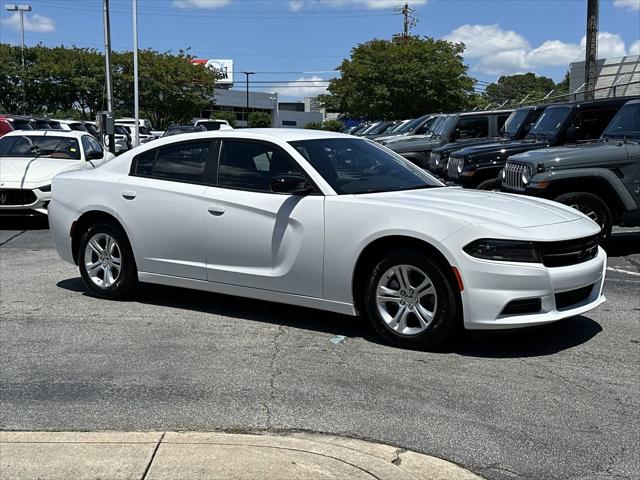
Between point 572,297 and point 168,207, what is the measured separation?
11.2 feet

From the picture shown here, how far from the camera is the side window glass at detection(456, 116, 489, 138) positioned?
668 inches

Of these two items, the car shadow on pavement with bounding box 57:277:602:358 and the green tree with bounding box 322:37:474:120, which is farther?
the green tree with bounding box 322:37:474:120

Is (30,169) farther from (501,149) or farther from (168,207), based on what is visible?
(501,149)

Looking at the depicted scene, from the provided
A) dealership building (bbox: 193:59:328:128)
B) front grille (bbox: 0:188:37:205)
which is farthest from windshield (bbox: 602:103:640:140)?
dealership building (bbox: 193:59:328:128)

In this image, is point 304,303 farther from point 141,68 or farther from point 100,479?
point 141,68

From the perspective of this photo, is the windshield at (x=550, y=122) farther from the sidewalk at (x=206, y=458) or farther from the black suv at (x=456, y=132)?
the sidewalk at (x=206, y=458)

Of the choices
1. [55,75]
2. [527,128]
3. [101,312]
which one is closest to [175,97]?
[55,75]

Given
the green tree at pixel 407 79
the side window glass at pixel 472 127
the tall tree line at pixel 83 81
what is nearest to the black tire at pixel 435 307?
the side window glass at pixel 472 127

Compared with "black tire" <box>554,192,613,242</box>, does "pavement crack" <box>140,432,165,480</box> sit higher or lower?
lower

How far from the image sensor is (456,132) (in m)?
17.1

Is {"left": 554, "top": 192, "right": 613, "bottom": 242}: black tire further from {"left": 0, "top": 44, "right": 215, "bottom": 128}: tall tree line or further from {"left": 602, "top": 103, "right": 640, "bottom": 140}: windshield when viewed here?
{"left": 0, "top": 44, "right": 215, "bottom": 128}: tall tree line

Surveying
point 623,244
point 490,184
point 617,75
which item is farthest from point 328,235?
point 617,75

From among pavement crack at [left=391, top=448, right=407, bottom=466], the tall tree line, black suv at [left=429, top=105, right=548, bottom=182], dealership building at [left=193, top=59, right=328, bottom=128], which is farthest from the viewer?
dealership building at [left=193, top=59, right=328, bottom=128]

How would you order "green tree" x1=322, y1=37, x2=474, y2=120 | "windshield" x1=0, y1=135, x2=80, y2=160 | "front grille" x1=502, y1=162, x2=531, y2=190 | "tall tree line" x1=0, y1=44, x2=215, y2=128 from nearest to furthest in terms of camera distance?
1. "front grille" x1=502, y1=162, x2=531, y2=190
2. "windshield" x1=0, y1=135, x2=80, y2=160
3. "green tree" x1=322, y1=37, x2=474, y2=120
4. "tall tree line" x1=0, y1=44, x2=215, y2=128
